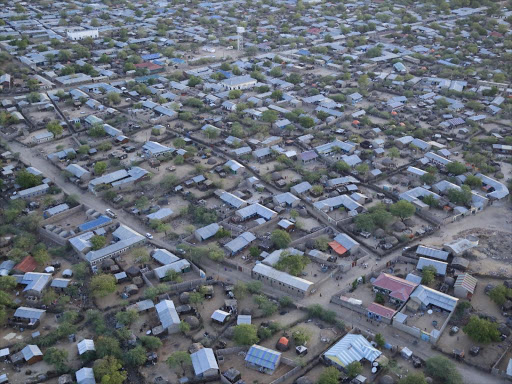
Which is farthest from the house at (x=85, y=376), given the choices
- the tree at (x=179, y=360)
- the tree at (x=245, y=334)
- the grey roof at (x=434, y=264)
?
the grey roof at (x=434, y=264)

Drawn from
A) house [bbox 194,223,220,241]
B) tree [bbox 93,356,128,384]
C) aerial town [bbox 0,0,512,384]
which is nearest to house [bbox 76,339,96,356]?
aerial town [bbox 0,0,512,384]

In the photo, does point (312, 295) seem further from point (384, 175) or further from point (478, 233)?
point (384, 175)

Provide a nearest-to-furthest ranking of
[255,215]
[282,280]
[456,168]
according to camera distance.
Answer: [282,280]
[255,215]
[456,168]

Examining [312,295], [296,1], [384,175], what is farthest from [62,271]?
[296,1]

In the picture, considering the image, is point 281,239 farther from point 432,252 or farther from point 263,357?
point 432,252

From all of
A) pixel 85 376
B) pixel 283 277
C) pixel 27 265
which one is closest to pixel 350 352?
pixel 283 277

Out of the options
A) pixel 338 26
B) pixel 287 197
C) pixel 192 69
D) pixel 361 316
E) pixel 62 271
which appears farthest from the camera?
pixel 338 26

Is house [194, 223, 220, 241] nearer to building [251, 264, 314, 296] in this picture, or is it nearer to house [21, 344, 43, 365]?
building [251, 264, 314, 296]
